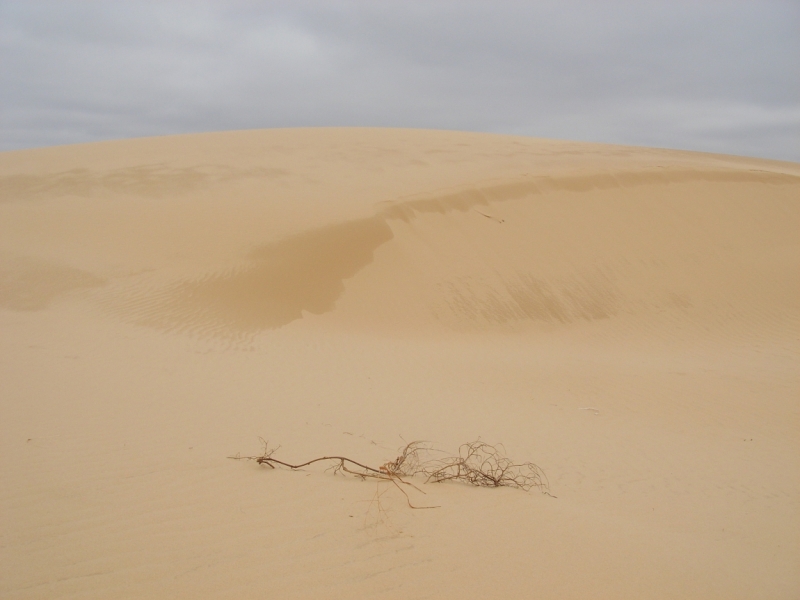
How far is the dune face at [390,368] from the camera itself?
321 cm

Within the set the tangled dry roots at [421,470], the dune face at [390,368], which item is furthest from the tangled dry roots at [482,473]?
the dune face at [390,368]

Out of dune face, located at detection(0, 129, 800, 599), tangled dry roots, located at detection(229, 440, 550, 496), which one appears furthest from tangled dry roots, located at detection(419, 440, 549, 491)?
dune face, located at detection(0, 129, 800, 599)

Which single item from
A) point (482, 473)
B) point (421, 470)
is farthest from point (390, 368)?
point (482, 473)

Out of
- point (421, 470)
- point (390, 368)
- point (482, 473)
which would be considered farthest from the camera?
point (390, 368)

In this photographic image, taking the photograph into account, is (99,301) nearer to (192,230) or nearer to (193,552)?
(192,230)

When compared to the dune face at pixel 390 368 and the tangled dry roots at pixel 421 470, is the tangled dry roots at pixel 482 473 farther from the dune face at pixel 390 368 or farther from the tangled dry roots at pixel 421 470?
the dune face at pixel 390 368

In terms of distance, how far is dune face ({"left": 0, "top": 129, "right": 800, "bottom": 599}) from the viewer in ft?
10.5

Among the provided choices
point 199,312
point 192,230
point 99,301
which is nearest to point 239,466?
point 199,312

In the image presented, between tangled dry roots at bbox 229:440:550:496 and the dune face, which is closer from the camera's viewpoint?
the dune face

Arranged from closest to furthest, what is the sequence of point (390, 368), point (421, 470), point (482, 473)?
1. point (482, 473)
2. point (421, 470)
3. point (390, 368)

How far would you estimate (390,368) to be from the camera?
344 inches

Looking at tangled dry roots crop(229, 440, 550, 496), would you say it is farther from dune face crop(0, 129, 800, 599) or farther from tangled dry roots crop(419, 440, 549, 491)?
dune face crop(0, 129, 800, 599)

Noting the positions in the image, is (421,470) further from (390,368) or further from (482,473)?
(390,368)

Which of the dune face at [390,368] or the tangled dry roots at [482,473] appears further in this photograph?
the tangled dry roots at [482,473]
